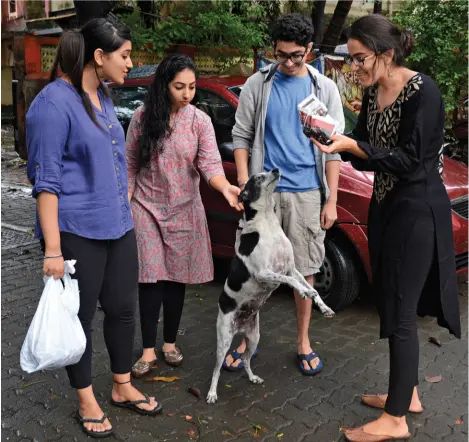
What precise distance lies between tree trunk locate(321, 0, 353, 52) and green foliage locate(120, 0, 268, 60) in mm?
1208

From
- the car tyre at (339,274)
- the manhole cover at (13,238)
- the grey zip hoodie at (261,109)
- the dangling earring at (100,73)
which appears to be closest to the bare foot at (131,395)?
the grey zip hoodie at (261,109)

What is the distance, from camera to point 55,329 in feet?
8.75

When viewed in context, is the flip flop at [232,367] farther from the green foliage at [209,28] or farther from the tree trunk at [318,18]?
the tree trunk at [318,18]

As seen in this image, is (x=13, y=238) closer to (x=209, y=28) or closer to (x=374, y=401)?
(x=374, y=401)

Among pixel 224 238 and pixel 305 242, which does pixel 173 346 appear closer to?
pixel 305 242

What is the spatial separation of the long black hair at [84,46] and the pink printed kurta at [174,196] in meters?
0.86

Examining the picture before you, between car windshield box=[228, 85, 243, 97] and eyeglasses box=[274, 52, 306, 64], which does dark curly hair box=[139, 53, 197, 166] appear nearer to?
eyeglasses box=[274, 52, 306, 64]

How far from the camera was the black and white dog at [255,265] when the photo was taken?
3219mm

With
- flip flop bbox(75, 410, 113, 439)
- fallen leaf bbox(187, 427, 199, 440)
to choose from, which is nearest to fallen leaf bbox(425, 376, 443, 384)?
fallen leaf bbox(187, 427, 199, 440)

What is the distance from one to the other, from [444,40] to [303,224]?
6.75 metres

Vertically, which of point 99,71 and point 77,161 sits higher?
point 99,71

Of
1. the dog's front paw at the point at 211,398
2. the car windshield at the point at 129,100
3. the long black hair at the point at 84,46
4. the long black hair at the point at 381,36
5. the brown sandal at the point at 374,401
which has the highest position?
the long black hair at the point at 381,36

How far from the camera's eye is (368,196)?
4.50 meters

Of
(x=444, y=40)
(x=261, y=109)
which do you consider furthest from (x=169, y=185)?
(x=444, y=40)
